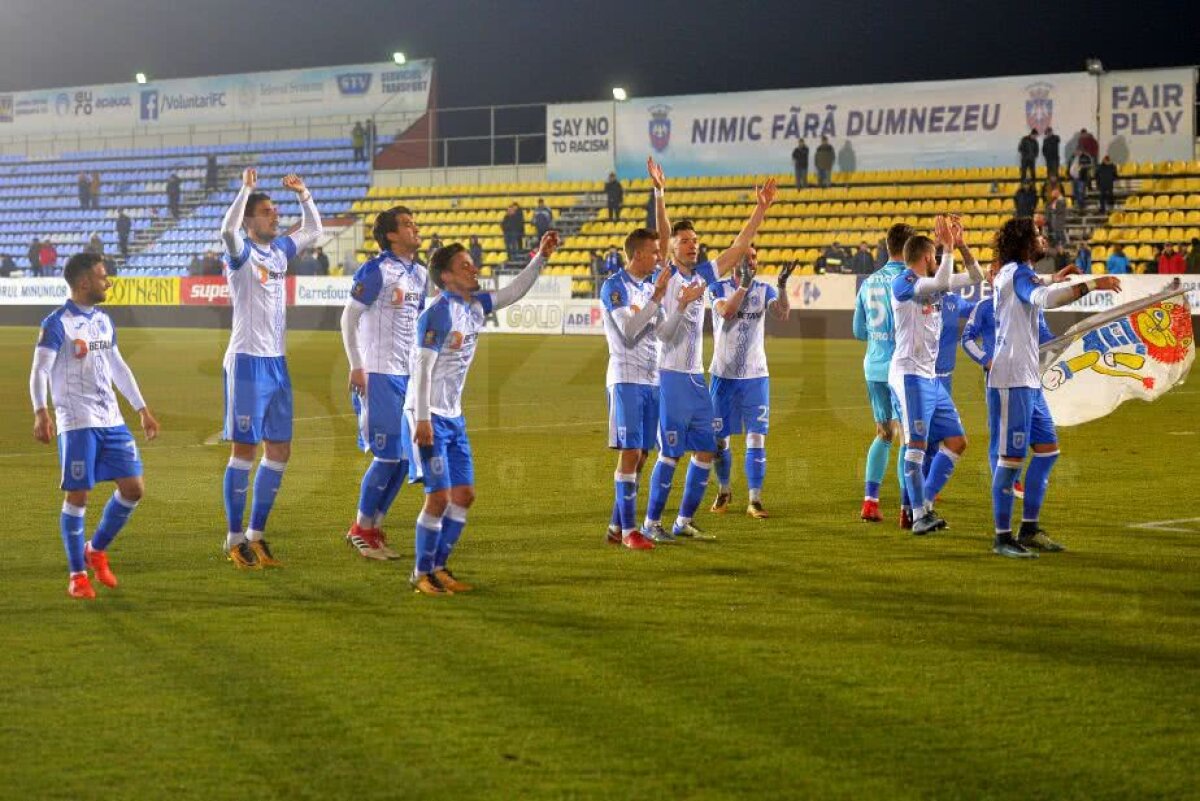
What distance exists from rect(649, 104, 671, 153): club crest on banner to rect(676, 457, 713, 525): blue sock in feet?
115

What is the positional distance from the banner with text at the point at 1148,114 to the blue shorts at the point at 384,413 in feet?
104

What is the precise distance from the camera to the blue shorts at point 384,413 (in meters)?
9.56

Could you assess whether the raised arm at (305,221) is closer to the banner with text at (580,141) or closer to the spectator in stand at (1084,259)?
the spectator in stand at (1084,259)

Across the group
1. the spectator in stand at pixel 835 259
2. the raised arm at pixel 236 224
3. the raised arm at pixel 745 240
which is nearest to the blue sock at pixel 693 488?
the raised arm at pixel 745 240

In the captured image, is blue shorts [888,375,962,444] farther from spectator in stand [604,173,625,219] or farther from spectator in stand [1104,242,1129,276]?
spectator in stand [604,173,625,219]

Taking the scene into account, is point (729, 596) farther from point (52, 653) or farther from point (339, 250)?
point (339, 250)

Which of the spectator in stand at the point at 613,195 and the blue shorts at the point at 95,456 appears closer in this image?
the blue shorts at the point at 95,456

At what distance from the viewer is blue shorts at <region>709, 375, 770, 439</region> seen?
11.6 meters

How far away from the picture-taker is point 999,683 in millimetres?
6387

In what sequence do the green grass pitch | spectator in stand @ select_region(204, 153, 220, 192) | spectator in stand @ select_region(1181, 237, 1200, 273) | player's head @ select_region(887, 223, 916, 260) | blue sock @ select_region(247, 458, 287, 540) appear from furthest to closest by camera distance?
spectator in stand @ select_region(204, 153, 220, 192) < spectator in stand @ select_region(1181, 237, 1200, 273) < player's head @ select_region(887, 223, 916, 260) < blue sock @ select_region(247, 458, 287, 540) < the green grass pitch

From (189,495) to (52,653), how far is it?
5.56m

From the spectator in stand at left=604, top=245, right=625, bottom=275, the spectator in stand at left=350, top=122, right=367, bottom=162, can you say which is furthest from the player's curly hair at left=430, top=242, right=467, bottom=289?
the spectator in stand at left=350, top=122, right=367, bottom=162

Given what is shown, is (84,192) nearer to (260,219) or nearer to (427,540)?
(260,219)

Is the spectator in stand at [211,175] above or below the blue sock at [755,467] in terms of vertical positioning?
above
